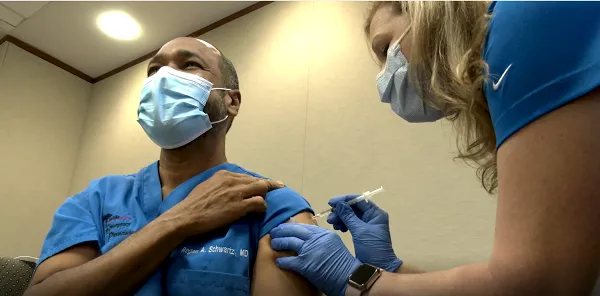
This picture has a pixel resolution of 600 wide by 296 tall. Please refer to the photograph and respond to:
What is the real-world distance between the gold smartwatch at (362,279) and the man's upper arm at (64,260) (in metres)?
0.67

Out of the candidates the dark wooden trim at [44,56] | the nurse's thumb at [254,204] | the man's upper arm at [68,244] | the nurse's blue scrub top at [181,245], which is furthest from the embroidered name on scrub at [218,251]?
the dark wooden trim at [44,56]

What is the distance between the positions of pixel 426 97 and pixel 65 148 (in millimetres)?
2940

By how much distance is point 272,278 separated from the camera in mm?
1020

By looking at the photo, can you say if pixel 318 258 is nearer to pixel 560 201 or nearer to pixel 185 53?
pixel 560 201

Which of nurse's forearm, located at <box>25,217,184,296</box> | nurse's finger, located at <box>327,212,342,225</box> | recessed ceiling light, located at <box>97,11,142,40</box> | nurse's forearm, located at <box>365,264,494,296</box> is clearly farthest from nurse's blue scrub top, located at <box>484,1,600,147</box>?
recessed ceiling light, located at <box>97,11,142,40</box>

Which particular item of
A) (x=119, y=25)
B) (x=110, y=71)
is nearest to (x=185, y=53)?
(x=119, y=25)

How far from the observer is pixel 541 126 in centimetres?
61

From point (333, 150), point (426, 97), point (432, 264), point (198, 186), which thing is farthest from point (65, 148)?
point (426, 97)

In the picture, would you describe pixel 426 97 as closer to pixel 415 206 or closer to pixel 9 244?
pixel 415 206

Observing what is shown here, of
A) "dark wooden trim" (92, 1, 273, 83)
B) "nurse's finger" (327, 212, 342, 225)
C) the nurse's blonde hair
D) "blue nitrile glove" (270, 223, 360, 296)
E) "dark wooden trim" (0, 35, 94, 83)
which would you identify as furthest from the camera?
"dark wooden trim" (0, 35, 94, 83)

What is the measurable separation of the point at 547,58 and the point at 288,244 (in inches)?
25.3

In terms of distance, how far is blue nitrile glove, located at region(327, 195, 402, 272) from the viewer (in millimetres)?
1068

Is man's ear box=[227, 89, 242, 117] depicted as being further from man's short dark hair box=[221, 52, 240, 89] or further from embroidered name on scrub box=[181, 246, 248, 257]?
embroidered name on scrub box=[181, 246, 248, 257]

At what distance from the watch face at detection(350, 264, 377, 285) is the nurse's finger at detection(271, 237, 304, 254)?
17 cm
